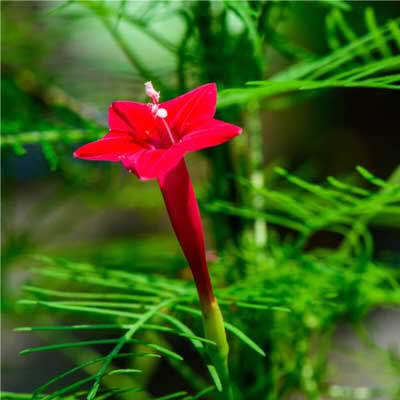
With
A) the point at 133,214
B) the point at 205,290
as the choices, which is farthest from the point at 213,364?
the point at 133,214

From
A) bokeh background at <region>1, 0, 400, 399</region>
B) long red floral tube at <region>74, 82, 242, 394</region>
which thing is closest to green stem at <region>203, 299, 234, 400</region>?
long red floral tube at <region>74, 82, 242, 394</region>

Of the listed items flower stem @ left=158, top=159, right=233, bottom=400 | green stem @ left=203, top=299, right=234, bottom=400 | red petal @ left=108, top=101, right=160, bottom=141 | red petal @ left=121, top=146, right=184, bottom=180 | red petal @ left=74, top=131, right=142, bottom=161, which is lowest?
green stem @ left=203, top=299, right=234, bottom=400

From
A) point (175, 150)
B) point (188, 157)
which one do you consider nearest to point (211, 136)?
point (175, 150)

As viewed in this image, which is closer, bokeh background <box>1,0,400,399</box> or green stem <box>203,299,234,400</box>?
green stem <box>203,299,234,400</box>

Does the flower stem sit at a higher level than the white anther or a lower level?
lower

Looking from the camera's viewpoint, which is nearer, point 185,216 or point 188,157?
point 185,216

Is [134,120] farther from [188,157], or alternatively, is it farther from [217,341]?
[188,157]

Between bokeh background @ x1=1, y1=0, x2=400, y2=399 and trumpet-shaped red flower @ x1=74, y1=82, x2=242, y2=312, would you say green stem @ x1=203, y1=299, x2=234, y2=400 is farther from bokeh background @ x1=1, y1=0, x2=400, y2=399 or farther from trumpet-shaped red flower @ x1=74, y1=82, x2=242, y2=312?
bokeh background @ x1=1, y1=0, x2=400, y2=399

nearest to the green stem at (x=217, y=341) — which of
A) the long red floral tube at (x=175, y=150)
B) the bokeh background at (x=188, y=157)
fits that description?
the long red floral tube at (x=175, y=150)
